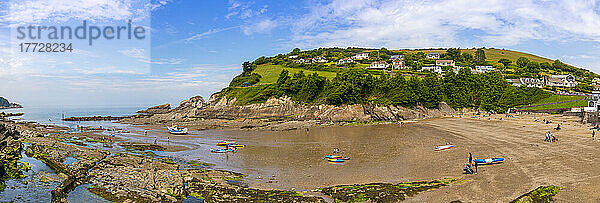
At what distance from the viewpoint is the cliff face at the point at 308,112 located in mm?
63688

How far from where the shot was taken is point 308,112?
220 ft

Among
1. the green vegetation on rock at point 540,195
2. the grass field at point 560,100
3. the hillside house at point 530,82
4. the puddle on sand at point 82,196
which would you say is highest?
the hillside house at point 530,82

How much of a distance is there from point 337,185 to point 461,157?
12174 millimetres

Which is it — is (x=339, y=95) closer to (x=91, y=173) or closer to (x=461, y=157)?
(x=461, y=157)

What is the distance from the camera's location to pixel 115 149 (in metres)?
33.6

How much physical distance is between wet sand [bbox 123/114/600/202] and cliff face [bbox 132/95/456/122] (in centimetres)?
2527

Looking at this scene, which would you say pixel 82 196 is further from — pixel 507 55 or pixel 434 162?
pixel 507 55

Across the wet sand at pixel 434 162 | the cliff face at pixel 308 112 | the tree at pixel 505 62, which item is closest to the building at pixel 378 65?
the cliff face at pixel 308 112

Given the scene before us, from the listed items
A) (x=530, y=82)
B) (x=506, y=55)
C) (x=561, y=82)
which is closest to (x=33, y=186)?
(x=530, y=82)

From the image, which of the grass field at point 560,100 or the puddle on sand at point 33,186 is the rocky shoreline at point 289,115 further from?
the puddle on sand at point 33,186

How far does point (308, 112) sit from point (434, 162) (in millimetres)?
44590

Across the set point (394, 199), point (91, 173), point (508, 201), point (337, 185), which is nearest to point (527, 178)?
point (508, 201)

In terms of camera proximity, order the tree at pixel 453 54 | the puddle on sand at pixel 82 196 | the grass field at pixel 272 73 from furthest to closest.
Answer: the tree at pixel 453 54 < the grass field at pixel 272 73 < the puddle on sand at pixel 82 196

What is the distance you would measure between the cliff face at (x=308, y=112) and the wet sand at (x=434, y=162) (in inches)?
995
